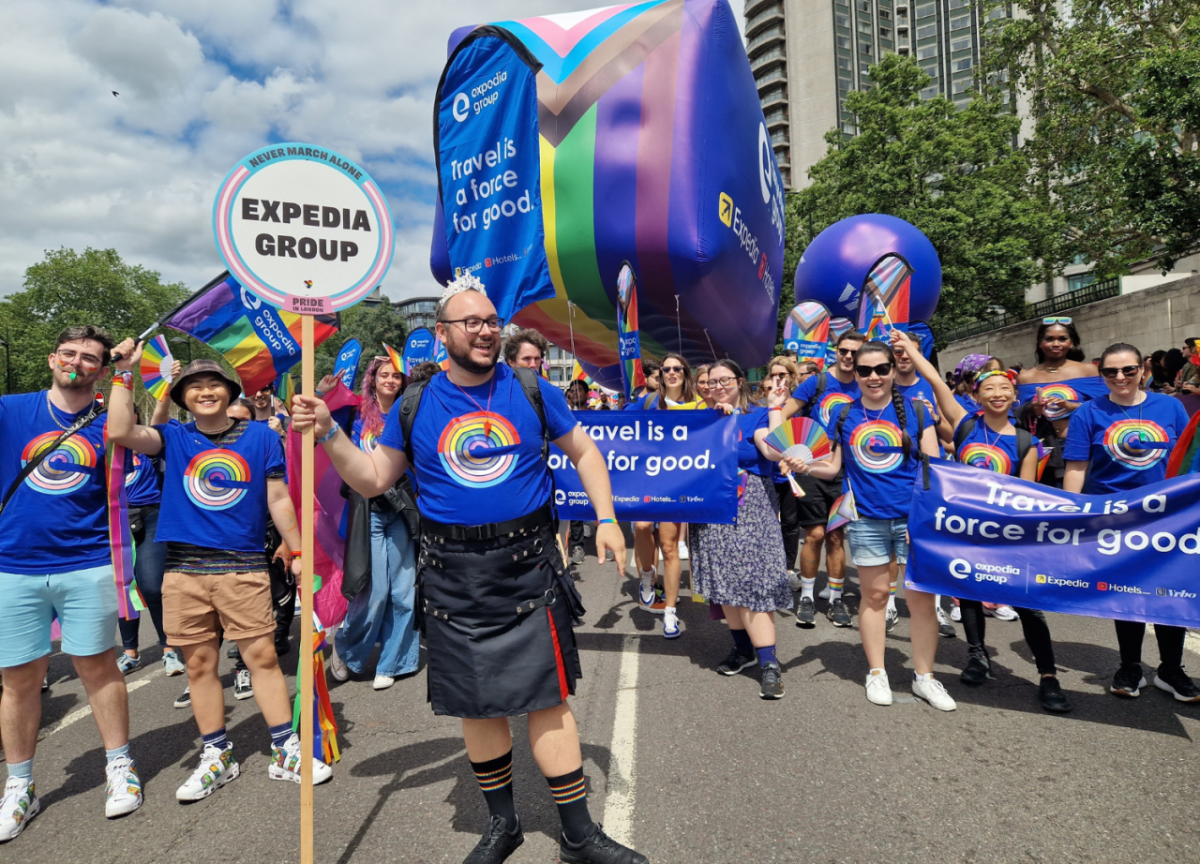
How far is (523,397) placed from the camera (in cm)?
256

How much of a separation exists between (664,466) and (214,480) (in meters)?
2.71

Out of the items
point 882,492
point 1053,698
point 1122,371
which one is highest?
point 1122,371

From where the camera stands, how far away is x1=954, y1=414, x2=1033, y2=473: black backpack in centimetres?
398

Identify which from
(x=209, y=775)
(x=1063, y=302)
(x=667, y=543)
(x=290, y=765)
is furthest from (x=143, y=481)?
(x=1063, y=302)

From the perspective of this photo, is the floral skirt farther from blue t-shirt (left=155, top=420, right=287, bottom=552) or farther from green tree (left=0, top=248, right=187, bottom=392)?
green tree (left=0, top=248, right=187, bottom=392)

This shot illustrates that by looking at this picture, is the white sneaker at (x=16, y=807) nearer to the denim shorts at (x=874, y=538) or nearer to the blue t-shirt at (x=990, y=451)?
the denim shorts at (x=874, y=538)

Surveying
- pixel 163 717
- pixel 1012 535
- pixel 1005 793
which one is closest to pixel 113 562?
pixel 163 717

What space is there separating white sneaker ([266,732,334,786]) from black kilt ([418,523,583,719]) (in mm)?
1097

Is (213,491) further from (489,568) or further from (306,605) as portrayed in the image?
(489,568)

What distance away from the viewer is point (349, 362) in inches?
192

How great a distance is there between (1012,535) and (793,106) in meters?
70.3

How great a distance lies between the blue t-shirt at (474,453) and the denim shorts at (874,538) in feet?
7.00

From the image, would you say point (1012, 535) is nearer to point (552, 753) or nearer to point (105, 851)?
point (552, 753)

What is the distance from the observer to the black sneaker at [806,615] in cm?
512
